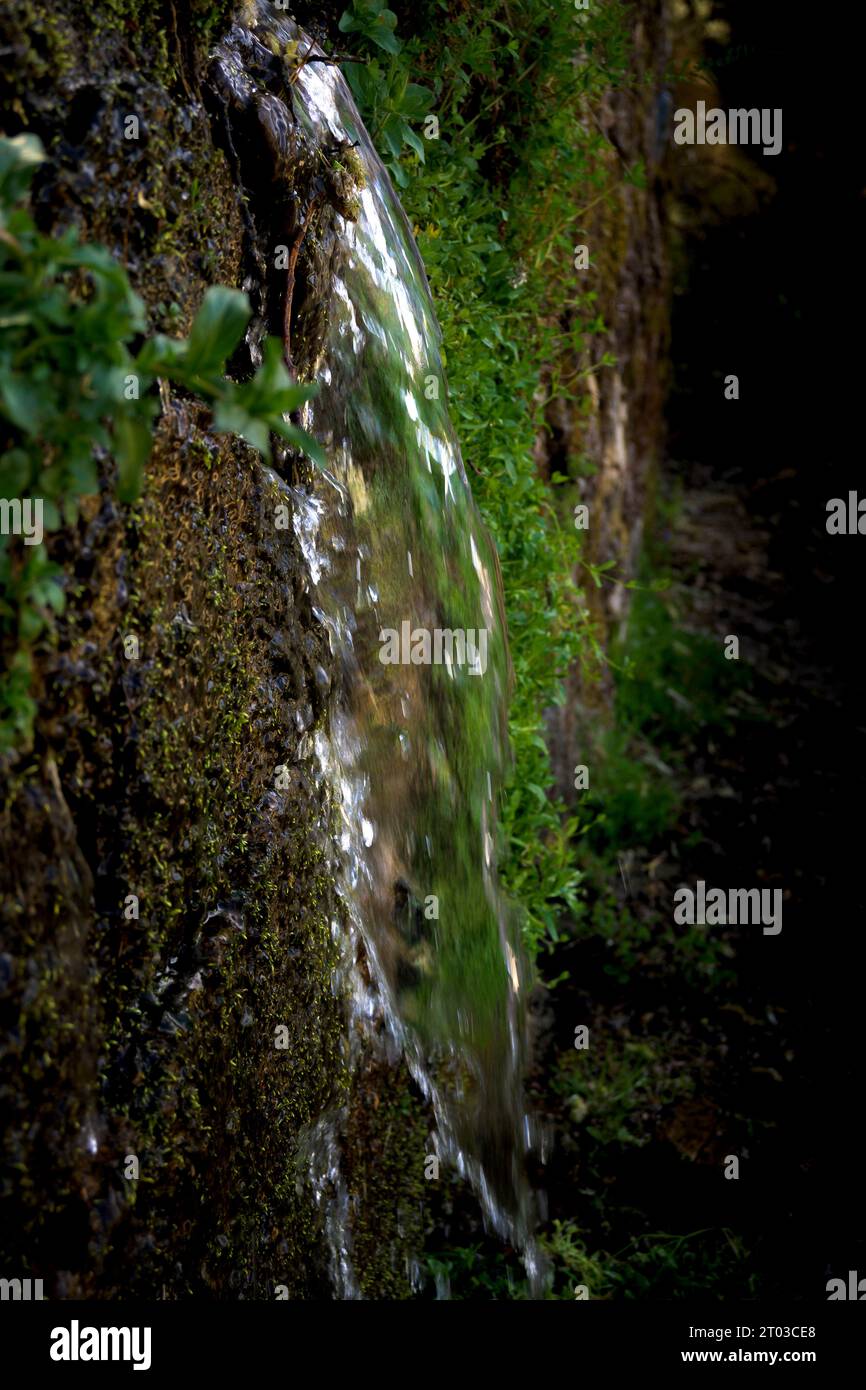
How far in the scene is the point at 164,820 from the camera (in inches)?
73.4

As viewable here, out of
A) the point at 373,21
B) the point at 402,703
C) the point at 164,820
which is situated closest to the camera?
the point at 164,820

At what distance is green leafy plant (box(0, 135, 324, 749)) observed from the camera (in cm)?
129

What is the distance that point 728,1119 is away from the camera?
4.39 meters

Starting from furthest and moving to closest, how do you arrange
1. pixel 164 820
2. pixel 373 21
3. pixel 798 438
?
pixel 798 438
pixel 373 21
pixel 164 820

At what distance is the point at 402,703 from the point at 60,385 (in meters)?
1.51

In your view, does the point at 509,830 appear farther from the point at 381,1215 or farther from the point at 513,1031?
the point at 381,1215

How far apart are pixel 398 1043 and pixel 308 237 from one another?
74.5 inches

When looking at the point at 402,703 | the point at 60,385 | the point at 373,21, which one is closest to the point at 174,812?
the point at 60,385

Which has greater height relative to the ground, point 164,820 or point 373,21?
point 373,21

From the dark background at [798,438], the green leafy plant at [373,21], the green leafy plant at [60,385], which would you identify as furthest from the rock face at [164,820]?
the dark background at [798,438]

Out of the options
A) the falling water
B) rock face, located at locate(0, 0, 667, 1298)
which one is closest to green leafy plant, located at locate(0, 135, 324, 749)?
rock face, located at locate(0, 0, 667, 1298)

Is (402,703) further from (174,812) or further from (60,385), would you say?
(60,385)

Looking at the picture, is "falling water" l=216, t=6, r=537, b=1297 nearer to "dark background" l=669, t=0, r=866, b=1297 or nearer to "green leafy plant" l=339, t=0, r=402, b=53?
"green leafy plant" l=339, t=0, r=402, b=53

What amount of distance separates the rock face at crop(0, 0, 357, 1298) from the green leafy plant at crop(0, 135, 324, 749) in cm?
12
